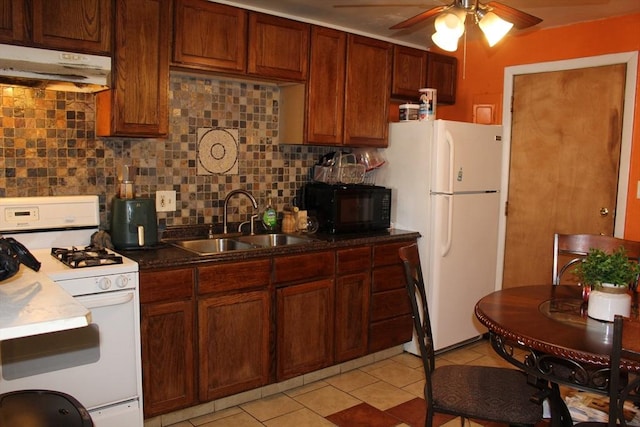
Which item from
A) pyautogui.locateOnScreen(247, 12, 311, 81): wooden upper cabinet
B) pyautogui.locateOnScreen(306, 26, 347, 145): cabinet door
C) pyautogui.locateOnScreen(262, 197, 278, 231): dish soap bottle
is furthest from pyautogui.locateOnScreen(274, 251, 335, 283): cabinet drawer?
pyautogui.locateOnScreen(247, 12, 311, 81): wooden upper cabinet

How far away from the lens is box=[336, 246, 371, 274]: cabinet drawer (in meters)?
3.23

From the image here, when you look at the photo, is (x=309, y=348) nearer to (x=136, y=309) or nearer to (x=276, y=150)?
(x=136, y=309)

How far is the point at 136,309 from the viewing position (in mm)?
2393

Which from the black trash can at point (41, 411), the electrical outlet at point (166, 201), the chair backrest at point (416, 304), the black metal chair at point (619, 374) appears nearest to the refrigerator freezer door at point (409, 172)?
the chair backrest at point (416, 304)

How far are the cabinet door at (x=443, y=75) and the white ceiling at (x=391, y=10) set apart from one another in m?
0.30

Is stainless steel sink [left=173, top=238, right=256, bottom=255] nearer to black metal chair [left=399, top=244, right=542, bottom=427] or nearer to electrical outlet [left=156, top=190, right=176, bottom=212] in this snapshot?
electrical outlet [left=156, top=190, right=176, bottom=212]

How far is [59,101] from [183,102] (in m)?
0.69

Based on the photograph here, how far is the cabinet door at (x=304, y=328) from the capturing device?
9.78ft

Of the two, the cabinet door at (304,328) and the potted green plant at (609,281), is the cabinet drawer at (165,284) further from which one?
the potted green plant at (609,281)

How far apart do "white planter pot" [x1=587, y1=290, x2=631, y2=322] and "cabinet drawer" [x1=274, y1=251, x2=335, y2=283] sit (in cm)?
155

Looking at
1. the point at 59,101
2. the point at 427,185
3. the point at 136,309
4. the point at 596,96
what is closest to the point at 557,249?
the point at 427,185

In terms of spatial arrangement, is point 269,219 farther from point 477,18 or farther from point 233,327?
point 477,18

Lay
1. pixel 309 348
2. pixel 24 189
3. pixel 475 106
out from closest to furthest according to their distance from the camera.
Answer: pixel 24 189 < pixel 309 348 < pixel 475 106

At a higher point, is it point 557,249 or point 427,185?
point 427,185
